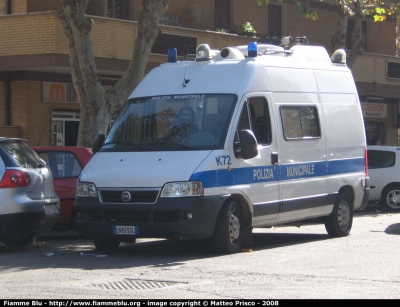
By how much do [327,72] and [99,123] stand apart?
4.76 meters

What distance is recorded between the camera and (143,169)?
33.4 feet

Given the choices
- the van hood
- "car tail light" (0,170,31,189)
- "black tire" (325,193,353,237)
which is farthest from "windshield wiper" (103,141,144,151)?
"black tire" (325,193,353,237)

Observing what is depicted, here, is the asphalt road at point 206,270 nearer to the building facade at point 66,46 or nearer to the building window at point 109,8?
the building facade at point 66,46

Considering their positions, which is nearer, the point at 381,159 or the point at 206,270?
the point at 206,270

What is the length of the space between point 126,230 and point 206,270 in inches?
63.4

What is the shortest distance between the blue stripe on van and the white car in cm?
673

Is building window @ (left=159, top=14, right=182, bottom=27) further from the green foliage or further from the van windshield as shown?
the van windshield

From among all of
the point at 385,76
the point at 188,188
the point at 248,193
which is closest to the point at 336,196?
the point at 248,193

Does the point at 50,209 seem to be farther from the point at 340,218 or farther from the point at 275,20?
the point at 275,20

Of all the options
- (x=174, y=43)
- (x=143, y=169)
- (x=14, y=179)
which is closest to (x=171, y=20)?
(x=174, y=43)

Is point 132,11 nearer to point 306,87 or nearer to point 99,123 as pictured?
point 99,123

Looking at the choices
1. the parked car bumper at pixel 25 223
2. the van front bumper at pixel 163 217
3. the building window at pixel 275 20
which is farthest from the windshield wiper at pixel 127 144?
the building window at pixel 275 20

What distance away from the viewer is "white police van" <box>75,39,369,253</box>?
10.1 meters

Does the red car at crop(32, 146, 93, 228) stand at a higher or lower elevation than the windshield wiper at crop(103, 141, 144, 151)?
lower
